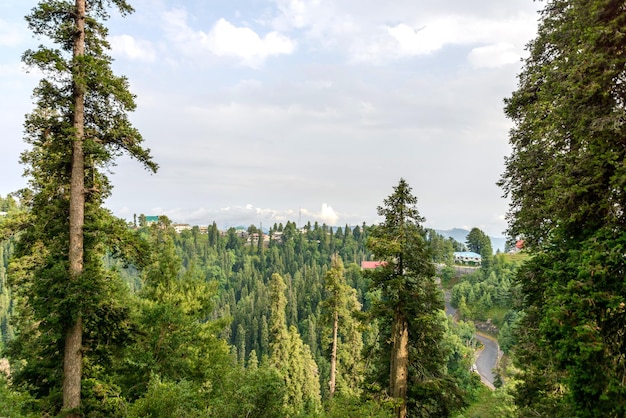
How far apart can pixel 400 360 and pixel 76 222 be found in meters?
10.1

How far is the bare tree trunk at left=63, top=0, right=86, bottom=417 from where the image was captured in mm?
7742

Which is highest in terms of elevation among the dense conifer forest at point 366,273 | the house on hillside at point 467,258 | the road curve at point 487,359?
the dense conifer forest at point 366,273

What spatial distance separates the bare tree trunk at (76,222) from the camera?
7742mm

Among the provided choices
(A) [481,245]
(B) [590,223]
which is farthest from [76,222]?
(A) [481,245]

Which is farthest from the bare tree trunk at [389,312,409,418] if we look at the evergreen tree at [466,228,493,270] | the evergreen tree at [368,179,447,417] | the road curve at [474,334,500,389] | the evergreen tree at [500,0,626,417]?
the evergreen tree at [466,228,493,270]

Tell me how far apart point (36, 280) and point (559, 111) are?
11.5 metres

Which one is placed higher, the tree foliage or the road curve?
the tree foliage

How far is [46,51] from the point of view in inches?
291

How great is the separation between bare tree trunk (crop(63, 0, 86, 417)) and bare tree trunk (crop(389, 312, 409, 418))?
867 centimetres

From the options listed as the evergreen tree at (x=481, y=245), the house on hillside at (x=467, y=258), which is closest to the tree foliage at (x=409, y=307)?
the evergreen tree at (x=481, y=245)

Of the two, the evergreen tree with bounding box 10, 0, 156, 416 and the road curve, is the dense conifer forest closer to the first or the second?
the evergreen tree with bounding box 10, 0, 156, 416

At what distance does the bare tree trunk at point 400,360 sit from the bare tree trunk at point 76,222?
28.4 feet

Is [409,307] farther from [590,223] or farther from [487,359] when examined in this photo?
[487,359]

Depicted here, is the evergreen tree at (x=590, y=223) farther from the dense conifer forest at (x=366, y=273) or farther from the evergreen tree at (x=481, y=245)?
A: the evergreen tree at (x=481, y=245)
